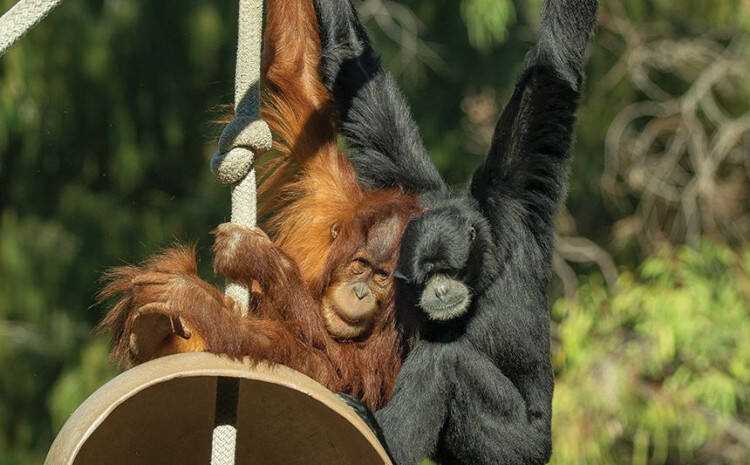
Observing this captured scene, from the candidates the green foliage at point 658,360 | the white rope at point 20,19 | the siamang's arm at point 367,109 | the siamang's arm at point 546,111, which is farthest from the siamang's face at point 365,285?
the green foliage at point 658,360

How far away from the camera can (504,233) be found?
5801mm

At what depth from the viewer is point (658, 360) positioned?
396 inches

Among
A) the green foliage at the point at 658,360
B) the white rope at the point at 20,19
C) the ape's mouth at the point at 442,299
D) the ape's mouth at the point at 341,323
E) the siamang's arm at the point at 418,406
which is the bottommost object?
the green foliage at the point at 658,360

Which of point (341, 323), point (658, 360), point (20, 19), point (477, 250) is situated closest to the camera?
point (20, 19)

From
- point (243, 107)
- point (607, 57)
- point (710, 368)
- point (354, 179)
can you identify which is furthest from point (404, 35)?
point (243, 107)

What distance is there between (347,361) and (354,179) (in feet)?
2.92

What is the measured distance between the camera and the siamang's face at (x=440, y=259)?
5488mm

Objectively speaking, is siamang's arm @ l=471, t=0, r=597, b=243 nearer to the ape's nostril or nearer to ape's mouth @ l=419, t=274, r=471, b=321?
ape's mouth @ l=419, t=274, r=471, b=321

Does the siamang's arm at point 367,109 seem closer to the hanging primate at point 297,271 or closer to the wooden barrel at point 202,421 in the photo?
the hanging primate at point 297,271

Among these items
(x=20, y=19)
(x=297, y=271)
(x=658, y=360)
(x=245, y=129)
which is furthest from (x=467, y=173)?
(x=20, y=19)

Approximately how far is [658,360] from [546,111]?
16.3ft

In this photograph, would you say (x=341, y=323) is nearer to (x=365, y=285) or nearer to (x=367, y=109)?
(x=365, y=285)

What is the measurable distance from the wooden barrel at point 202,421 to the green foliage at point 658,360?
556cm

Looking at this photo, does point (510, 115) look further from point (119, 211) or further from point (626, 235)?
point (626, 235)
